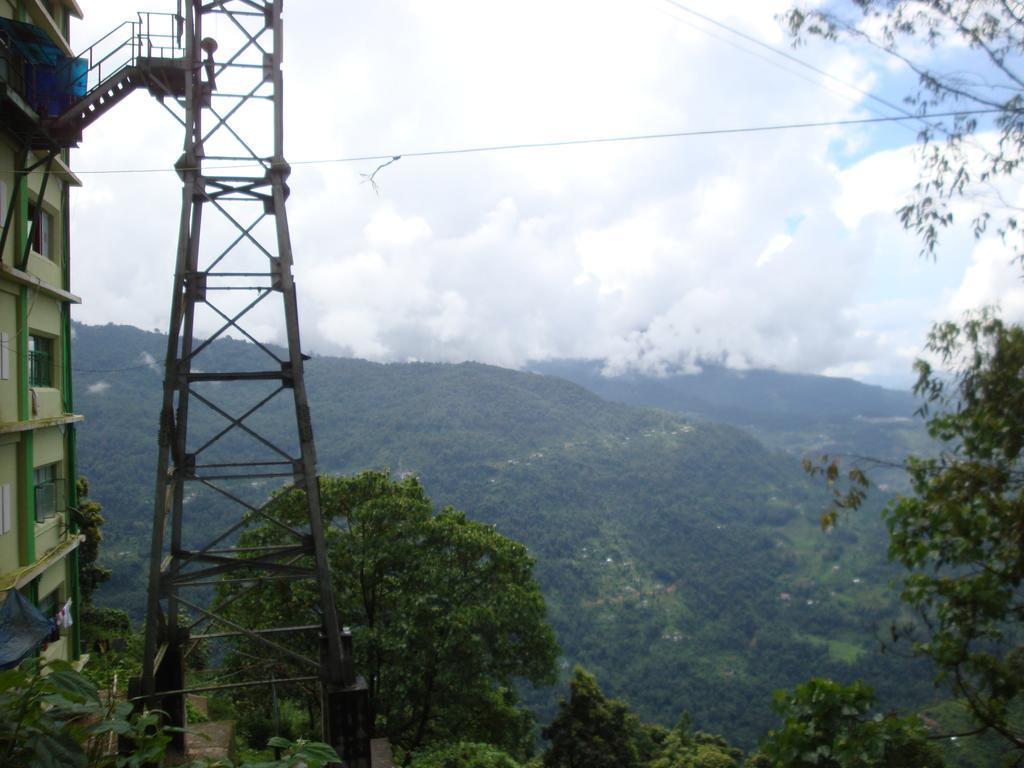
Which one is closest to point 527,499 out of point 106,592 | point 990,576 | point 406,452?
point 406,452

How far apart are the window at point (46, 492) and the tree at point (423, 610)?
3.65 metres

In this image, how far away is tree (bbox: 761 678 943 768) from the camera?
5570 millimetres

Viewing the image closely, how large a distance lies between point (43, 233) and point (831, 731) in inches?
514

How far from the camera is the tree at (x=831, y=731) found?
18.3 ft

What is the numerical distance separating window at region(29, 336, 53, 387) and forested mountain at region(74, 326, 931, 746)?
25.5 metres

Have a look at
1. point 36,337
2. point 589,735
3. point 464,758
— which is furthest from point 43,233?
point 589,735

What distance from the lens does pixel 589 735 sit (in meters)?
18.8

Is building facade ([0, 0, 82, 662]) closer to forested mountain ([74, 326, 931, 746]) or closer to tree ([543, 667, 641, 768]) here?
tree ([543, 667, 641, 768])

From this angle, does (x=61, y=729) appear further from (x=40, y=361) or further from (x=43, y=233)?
(x=43, y=233)

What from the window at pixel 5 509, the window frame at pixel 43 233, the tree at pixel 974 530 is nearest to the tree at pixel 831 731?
the tree at pixel 974 530

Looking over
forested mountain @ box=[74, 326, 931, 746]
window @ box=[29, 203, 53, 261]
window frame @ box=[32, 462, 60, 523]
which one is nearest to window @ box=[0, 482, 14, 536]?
window frame @ box=[32, 462, 60, 523]

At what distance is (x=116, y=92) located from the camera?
33.1 ft

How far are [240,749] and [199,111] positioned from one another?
1035cm

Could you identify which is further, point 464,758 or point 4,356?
point 464,758
